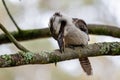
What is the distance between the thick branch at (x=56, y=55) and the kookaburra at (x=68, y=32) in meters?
0.05

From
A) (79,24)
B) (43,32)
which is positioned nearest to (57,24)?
(79,24)

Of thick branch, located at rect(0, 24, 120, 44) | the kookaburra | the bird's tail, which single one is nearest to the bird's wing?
the kookaburra

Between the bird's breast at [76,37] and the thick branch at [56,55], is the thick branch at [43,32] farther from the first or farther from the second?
the thick branch at [56,55]

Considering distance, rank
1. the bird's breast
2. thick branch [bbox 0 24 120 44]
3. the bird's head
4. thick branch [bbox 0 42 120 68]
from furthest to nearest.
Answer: thick branch [bbox 0 24 120 44] < the bird's breast < the bird's head < thick branch [bbox 0 42 120 68]

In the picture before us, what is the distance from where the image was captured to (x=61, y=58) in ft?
6.06

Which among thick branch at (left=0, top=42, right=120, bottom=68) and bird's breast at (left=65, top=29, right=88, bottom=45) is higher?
A: bird's breast at (left=65, top=29, right=88, bottom=45)

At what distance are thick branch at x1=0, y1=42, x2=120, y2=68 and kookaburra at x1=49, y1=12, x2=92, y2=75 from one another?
46mm

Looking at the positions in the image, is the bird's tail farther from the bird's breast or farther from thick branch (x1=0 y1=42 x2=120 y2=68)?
thick branch (x1=0 y1=42 x2=120 y2=68)

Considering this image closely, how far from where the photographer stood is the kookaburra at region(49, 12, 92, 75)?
1967 millimetres

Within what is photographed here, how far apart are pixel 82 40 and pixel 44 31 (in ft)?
2.04

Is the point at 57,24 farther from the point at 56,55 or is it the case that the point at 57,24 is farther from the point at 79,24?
the point at 79,24

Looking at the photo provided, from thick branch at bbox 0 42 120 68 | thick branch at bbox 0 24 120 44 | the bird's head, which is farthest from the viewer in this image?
thick branch at bbox 0 24 120 44

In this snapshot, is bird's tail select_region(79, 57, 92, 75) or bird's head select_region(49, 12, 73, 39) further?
bird's tail select_region(79, 57, 92, 75)

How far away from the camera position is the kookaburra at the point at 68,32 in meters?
1.97
